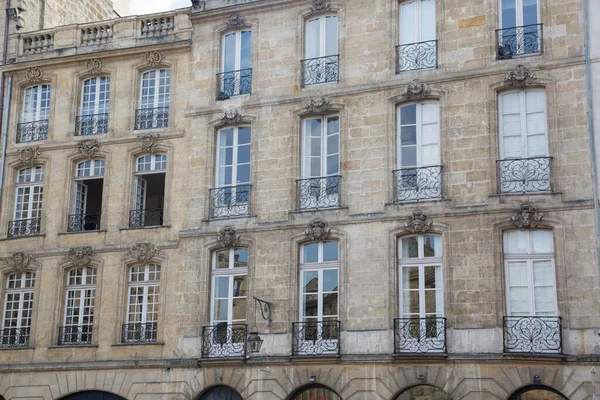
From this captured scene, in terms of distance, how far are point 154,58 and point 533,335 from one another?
11.8 metres

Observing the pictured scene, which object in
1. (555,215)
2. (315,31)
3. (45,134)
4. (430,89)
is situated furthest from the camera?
(45,134)

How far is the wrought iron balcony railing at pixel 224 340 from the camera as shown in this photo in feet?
77.4

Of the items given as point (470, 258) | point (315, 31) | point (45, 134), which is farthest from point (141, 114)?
point (470, 258)

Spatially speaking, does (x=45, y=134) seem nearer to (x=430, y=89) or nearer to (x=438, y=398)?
(x=430, y=89)

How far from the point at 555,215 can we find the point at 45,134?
43.7 ft

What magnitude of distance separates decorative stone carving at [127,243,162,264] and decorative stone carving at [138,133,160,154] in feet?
7.89

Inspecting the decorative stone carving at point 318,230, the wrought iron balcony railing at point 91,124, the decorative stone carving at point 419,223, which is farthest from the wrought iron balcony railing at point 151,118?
the decorative stone carving at point 419,223

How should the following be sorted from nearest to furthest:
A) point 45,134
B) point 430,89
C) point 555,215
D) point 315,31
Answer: point 555,215
point 430,89
point 315,31
point 45,134

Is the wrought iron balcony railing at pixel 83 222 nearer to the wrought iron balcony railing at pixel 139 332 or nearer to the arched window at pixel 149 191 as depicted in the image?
the arched window at pixel 149 191

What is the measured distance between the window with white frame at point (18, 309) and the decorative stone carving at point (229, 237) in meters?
5.41

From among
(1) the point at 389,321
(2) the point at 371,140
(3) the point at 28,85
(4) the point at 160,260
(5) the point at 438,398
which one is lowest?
Result: (5) the point at 438,398

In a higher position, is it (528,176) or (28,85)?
(28,85)

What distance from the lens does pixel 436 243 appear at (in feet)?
73.7

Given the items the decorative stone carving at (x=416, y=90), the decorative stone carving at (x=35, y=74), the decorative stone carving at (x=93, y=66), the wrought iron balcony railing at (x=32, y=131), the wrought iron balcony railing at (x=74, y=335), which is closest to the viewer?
the decorative stone carving at (x=416, y=90)
